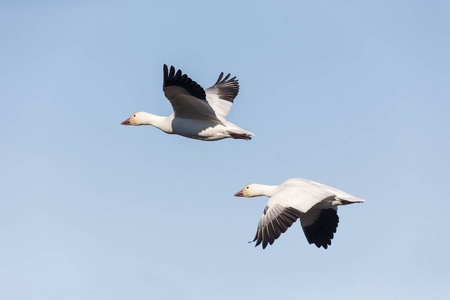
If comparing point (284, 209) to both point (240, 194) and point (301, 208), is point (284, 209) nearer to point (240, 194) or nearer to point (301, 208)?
point (301, 208)

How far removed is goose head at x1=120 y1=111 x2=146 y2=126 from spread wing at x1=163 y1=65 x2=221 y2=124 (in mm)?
1205

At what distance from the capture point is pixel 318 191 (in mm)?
11719

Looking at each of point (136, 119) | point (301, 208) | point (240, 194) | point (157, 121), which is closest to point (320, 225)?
point (240, 194)

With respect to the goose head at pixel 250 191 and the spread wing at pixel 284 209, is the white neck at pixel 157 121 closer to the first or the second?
the goose head at pixel 250 191

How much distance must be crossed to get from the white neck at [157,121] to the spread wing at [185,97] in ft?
0.79

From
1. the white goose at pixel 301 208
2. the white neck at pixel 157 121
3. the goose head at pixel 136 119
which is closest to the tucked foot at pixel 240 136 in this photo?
the white goose at pixel 301 208

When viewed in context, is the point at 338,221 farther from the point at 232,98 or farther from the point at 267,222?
the point at 232,98

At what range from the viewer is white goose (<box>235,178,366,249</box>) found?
1086cm

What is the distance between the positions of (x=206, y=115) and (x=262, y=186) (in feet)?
5.48

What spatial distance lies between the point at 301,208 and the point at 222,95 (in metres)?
4.44

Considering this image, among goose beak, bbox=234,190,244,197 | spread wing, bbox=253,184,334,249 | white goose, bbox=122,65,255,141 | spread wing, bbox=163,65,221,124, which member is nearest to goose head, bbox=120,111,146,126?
white goose, bbox=122,65,255,141

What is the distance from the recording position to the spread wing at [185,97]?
11.8 meters

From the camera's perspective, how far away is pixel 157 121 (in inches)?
528

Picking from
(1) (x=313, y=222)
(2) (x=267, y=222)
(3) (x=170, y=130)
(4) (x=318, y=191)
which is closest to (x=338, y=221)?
(1) (x=313, y=222)
